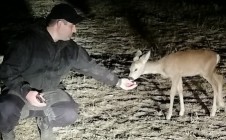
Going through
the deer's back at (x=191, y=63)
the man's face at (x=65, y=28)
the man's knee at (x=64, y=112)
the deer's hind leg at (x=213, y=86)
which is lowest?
the man's knee at (x=64, y=112)

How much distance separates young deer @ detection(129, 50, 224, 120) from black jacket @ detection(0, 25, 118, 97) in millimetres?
1429

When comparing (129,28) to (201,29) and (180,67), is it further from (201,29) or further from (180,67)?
(180,67)

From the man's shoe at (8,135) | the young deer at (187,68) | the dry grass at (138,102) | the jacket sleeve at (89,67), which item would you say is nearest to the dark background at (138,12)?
the dry grass at (138,102)

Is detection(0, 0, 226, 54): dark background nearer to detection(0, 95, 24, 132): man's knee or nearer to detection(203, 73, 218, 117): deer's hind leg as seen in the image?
detection(203, 73, 218, 117): deer's hind leg

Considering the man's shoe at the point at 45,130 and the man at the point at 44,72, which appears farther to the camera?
the man's shoe at the point at 45,130

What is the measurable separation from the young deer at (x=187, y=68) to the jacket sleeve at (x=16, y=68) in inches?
87.5

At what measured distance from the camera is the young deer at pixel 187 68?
19.1 feet

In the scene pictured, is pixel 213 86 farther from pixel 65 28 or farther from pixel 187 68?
pixel 65 28

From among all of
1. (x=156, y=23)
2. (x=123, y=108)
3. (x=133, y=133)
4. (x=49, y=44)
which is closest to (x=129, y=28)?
(x=156, y=23)

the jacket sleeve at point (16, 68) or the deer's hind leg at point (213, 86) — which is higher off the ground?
the deer's hind leg at point (213, 86)

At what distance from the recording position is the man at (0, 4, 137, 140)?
4020mm

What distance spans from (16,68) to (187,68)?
2648 millimetres

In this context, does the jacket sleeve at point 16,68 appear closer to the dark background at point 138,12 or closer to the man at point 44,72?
the man at point 44,72

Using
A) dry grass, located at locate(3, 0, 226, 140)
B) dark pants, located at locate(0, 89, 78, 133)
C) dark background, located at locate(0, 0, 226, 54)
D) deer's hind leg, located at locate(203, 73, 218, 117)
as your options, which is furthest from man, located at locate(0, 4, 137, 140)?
dark background, located at locate(0, 0, 226, 54)
